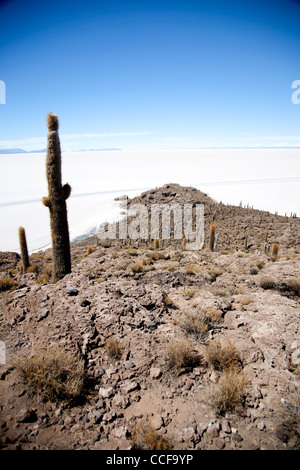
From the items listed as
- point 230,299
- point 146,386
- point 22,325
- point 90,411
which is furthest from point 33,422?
point 230,299

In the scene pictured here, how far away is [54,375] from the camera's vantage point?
370 cm

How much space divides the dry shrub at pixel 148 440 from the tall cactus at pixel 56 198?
6.89 m

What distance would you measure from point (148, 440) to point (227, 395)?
121cm

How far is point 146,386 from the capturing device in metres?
3.92

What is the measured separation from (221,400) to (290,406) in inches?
34.6

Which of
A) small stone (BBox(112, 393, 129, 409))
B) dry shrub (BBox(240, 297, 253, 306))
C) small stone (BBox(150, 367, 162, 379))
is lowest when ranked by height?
small stone (BBox(112, 393, 129, 409))

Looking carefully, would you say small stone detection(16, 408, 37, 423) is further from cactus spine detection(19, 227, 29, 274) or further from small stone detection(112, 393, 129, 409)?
cactus spine detection(19, 227, 29, 274)

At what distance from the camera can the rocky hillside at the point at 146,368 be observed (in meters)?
3.11

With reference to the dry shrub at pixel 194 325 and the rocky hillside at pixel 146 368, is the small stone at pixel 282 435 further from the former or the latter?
the dry shrub at pixel 194 325

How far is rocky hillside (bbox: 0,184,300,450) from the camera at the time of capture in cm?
311

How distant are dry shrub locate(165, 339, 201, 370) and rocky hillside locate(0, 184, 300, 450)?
0.02 m

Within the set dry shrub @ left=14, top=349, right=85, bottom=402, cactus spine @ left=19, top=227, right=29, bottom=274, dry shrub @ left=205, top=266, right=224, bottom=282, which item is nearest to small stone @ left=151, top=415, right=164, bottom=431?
dry shrub @ left=14, top=349, right=85, bottom=402

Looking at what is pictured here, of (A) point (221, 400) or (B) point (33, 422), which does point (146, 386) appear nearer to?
(A) point (221, 400)

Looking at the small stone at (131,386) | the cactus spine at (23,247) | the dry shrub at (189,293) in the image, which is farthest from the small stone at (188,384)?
the cactus spine at (23,247)
